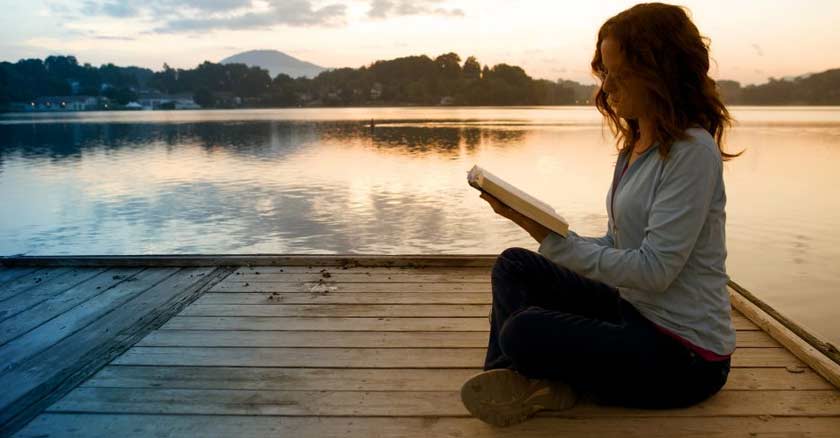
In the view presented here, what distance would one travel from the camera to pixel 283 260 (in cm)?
443

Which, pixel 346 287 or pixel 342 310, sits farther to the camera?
pixel 346 287

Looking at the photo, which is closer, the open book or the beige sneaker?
the open book

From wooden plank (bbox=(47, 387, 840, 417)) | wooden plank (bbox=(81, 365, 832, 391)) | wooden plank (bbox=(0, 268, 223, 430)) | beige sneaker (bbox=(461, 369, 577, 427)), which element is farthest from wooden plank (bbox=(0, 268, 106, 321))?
beige sneaker (bbox=(461, 369, 577, 427))

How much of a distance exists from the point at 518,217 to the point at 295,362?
1287 mm

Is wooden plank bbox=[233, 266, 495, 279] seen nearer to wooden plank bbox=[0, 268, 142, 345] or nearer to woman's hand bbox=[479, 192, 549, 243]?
wooden plank bbox=[0, 268, 142, 345]

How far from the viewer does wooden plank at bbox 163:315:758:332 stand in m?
3.21

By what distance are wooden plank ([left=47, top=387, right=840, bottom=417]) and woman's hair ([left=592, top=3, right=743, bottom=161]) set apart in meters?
0.96

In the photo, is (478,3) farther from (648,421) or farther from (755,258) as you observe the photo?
(648,421)

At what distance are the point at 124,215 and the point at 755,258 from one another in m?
9.56

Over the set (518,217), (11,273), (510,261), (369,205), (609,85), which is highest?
(609,85)

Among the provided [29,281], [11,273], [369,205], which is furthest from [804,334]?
[369,205]

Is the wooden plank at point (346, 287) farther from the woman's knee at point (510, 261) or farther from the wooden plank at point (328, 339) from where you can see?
the woman's knee at point (510, 261)

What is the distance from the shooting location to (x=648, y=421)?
2.23 meters

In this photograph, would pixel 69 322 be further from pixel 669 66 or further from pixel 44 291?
pixel 669 66
